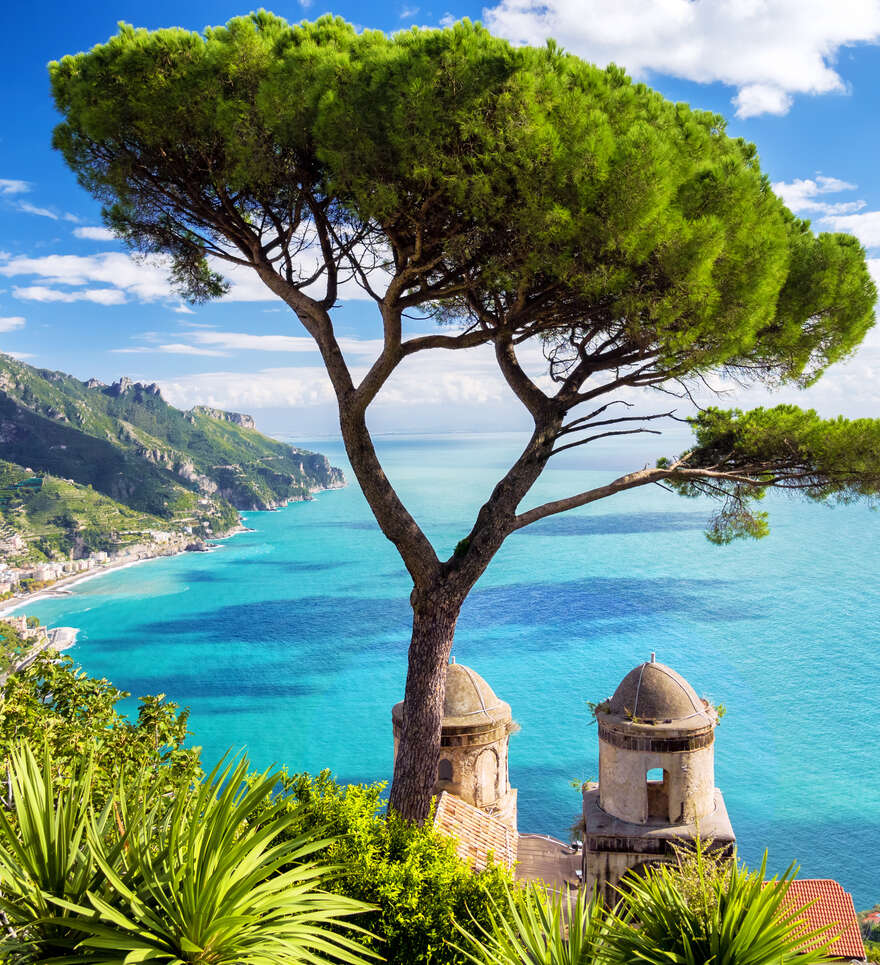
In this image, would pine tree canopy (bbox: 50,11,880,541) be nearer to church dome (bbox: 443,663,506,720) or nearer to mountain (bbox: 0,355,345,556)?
church dome (bbox: 443,663,506,720)

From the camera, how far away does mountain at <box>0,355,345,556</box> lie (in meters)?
103

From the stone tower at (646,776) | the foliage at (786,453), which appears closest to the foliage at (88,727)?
the stone tower at (646,776)

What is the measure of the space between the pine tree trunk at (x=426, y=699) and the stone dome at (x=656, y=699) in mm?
2782

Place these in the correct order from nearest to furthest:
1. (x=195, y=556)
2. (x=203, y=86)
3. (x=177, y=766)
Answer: (x=203, y=86)
(x=177, y=766)
(x=195, y=556)

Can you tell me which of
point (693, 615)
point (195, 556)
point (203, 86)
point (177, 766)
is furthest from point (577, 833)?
point (195, 556)

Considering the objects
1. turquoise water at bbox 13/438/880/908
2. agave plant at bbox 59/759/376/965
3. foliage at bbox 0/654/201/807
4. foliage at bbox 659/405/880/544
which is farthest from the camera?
turquoise water at bbox 13/438/880/908

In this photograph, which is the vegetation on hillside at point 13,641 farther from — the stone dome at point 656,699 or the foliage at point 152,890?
the stone dome at point 656,699

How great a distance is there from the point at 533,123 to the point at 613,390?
269cm

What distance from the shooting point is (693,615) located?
6250 centimetres

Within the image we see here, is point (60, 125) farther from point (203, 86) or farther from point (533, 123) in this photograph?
point (533, 123)

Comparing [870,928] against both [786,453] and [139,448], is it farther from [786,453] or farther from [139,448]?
[139,448]

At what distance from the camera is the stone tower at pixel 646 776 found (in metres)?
8.56

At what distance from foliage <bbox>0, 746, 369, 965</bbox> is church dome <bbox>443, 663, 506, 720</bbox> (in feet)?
18.1

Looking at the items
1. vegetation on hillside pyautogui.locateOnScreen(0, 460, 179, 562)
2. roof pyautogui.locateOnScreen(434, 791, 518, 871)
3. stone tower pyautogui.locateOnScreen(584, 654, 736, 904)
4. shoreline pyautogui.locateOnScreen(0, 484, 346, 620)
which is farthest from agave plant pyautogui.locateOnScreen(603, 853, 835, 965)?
vegetation on hillside pyautogui.locateOnScreen(0, 460, 179, 562)
